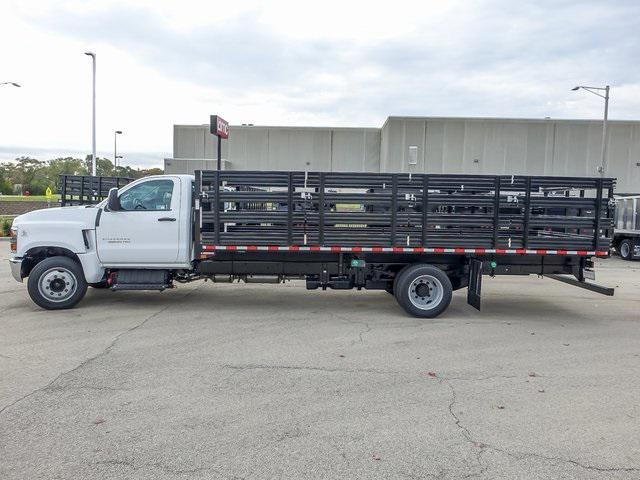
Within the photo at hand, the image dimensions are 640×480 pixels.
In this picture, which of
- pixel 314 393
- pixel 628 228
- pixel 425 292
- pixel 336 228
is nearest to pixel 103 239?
pixel 336 228

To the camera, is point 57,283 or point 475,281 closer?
point 57,283

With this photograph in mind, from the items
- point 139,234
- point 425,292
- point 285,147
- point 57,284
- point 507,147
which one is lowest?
point 57,284

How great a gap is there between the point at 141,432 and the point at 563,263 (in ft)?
23.0

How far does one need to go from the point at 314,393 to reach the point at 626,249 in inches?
755

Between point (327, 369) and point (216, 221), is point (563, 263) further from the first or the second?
point (216, 221)

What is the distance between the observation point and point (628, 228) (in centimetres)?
2003

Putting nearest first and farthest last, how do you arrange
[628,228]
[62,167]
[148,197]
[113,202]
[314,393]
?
[314,393] → [113,202] → [148,197] → [628,228] → [62,167]

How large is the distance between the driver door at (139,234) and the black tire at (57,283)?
48 centimetres

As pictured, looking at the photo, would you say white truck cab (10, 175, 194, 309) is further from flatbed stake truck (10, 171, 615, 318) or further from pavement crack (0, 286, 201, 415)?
pavement crack (0, 286, 201, 415)

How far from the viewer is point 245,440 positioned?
3998mm

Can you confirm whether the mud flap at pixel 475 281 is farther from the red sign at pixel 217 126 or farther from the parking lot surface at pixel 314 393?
the red sign at pixel 217 126

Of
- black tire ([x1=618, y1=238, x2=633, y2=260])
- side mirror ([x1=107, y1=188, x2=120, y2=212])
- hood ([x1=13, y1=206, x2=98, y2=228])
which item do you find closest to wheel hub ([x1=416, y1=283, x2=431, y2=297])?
side mirror ([x1=107, y1=188, x2=120, y2=212])

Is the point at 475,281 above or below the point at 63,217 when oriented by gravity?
below

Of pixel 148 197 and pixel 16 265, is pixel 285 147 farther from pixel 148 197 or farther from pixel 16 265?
pixel 16 265
